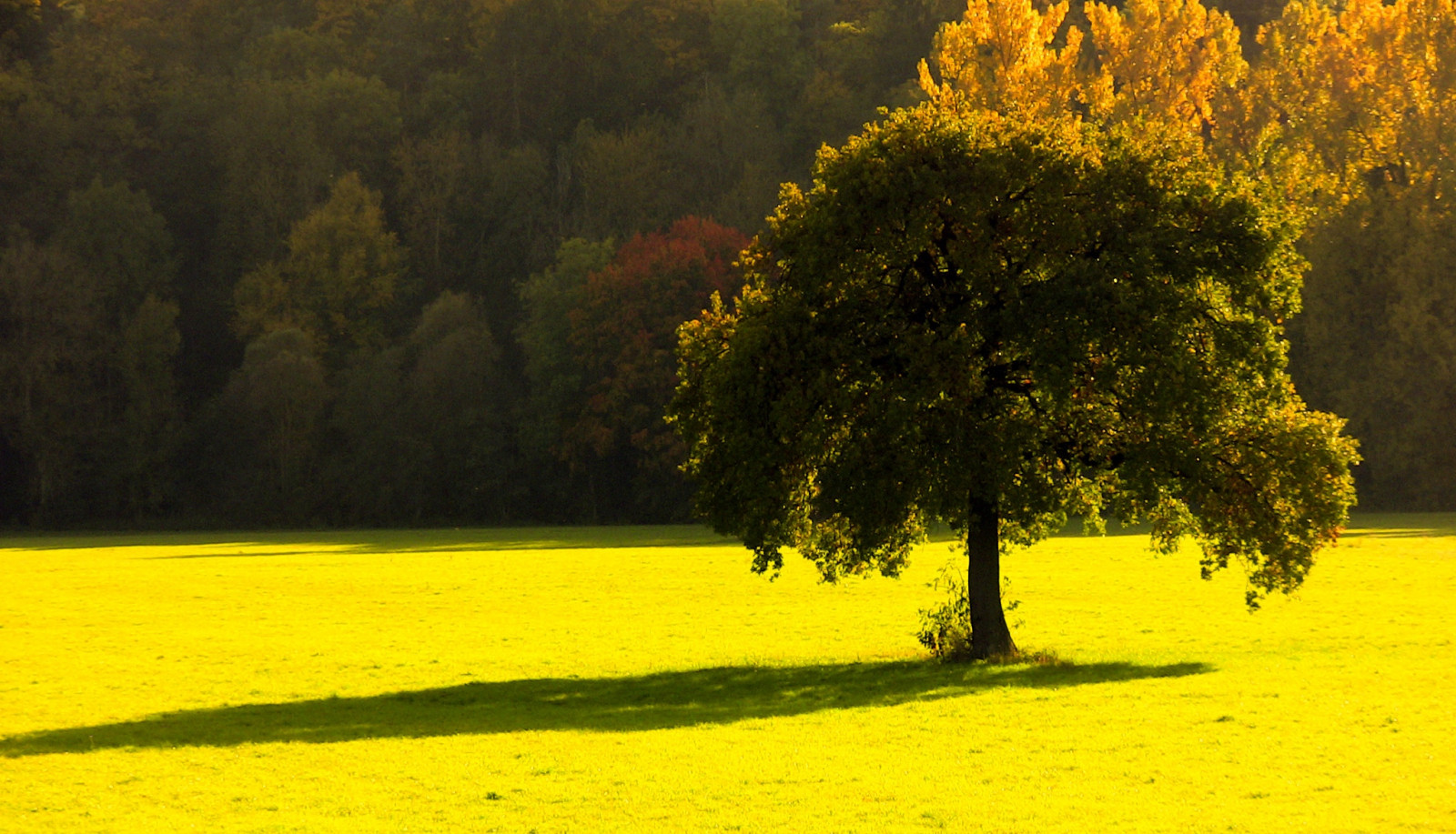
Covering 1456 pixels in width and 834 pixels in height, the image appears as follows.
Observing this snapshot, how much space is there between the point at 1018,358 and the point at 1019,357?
4cm

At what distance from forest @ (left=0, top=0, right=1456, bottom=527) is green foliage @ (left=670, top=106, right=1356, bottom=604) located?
54841 mm

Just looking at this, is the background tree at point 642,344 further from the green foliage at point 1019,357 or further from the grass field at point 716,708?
the green foliage at point 1019,357

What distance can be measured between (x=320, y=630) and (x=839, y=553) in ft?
45.5

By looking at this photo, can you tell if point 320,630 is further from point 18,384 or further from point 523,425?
point 18,384

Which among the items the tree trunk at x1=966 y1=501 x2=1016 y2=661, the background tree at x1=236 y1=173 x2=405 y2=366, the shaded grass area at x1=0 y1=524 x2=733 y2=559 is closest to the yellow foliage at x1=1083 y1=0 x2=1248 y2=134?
the shaded grass area at x1=0 y1=524 x2=733 y2=559

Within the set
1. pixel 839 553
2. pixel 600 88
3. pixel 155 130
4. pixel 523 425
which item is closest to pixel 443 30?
pixel 600 88

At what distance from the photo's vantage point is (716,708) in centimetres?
2534

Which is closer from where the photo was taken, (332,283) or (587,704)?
(587,704)

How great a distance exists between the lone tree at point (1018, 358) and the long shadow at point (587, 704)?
218 centimetres

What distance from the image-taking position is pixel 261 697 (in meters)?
27.4

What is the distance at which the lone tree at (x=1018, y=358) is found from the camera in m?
27.4

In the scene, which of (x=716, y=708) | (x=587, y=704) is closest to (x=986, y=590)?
(x=716, y=708)

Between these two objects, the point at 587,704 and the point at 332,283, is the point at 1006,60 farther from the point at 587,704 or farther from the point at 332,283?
the point at 587,704

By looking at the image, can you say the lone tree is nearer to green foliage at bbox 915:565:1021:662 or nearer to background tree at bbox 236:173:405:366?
green foliage at bbox 915:565:1021:662
